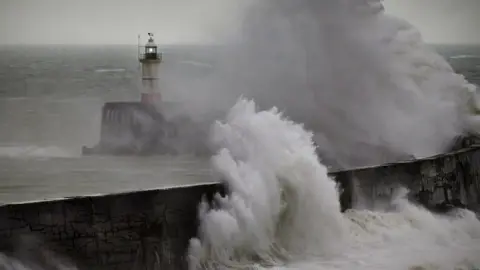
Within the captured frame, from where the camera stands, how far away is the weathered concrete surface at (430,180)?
11.8 feet

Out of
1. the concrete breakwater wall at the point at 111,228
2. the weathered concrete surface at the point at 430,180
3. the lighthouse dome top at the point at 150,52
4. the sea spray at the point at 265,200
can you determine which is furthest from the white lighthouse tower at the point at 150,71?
the weathered concrete surface at the point at 430,180

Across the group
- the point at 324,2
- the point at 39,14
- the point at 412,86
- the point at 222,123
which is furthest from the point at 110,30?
Result: the point at 412,86

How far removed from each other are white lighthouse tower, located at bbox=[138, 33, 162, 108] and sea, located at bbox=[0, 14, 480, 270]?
4 centimetres

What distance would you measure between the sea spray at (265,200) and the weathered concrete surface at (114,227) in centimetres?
9

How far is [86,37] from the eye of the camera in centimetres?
312

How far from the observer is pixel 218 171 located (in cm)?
327

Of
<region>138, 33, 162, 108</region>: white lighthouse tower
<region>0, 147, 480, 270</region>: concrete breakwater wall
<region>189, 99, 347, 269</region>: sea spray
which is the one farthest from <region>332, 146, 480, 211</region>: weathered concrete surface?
<region>138, 33, 162, 108</region>: white lighthouse tower

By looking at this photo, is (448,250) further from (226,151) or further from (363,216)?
(226,151)

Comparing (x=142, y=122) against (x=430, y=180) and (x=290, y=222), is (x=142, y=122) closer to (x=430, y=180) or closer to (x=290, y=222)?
(x=290, y=222)

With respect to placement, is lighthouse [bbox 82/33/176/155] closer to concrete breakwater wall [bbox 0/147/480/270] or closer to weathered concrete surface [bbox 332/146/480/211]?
concrete breakwater wall [bbox 0/147/480/270]

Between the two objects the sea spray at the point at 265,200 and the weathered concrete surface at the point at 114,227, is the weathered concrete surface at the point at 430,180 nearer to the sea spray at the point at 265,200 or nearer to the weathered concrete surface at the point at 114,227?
the sea spray at the point at 265,200

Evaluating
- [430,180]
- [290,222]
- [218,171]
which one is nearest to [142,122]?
[218,171]

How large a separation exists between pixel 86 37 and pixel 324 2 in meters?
1.43

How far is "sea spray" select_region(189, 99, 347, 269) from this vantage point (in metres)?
3.05
